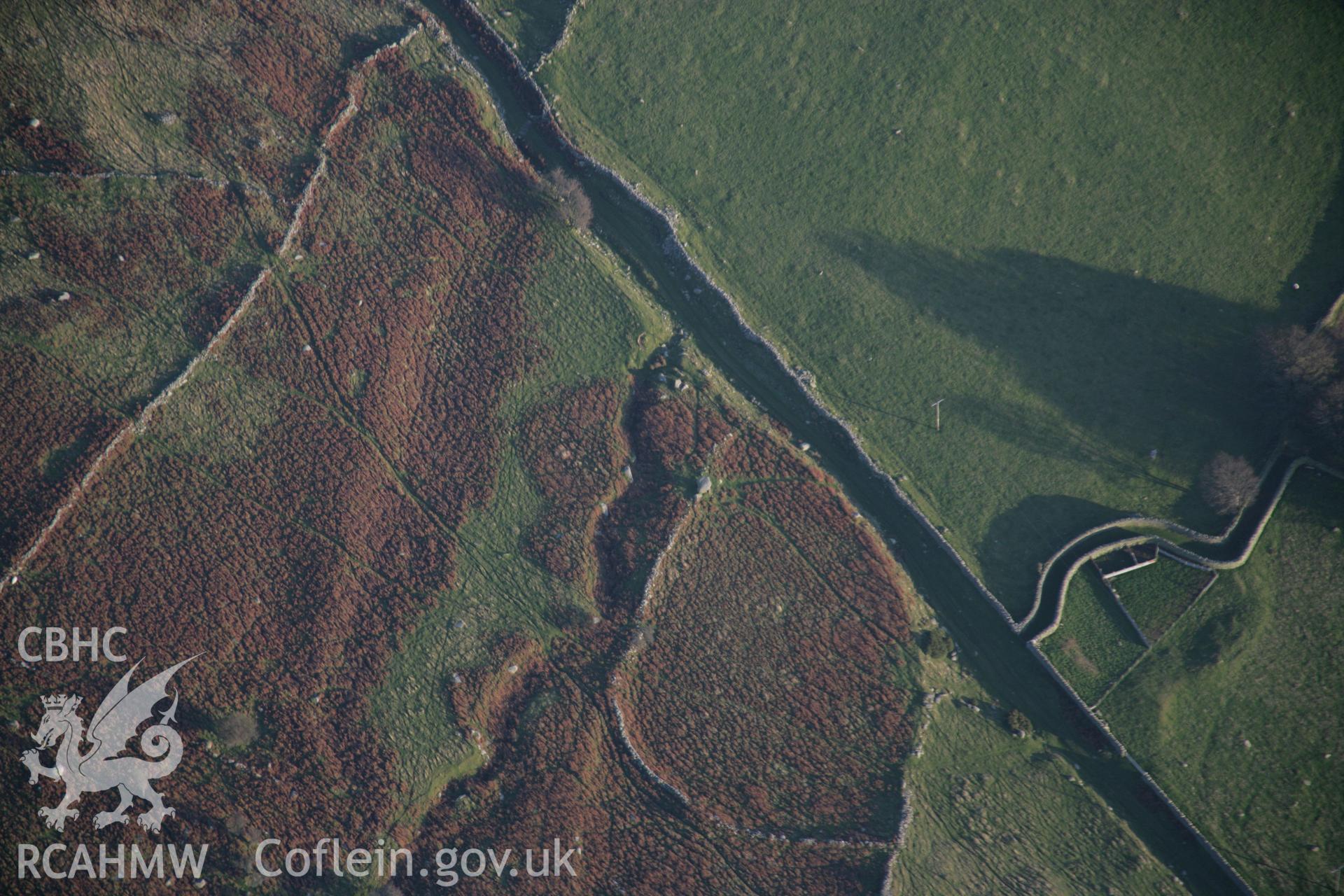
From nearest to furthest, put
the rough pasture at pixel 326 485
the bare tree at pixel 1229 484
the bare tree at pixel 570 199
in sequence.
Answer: the bare tree at pixel 1229 484
the rough pasture at pixel 326 485
the bare tree at pixel 570 199

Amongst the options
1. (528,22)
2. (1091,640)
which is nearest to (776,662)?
(1091,640)

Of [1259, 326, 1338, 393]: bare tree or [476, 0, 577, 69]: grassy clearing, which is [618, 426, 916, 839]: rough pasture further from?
[476, 0, 577, 69]: grassy clearing

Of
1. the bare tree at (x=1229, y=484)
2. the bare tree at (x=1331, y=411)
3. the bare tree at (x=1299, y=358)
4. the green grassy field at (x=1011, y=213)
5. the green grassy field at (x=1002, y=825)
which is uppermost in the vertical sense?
the green grassy field at (x=1011, y=213)

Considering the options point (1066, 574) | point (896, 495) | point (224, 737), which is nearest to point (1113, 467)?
point (1066, 574)

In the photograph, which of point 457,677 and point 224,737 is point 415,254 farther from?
point 224,737

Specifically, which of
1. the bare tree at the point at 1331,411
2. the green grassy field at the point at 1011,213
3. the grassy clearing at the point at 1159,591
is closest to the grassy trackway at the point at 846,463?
the green grassy field at the point at 1011,213

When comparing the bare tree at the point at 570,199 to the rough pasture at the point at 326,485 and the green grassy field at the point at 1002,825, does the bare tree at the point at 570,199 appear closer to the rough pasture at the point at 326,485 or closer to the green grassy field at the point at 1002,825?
the rough pasture at the point at 326,485

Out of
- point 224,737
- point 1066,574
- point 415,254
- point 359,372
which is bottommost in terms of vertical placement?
point 224,737
